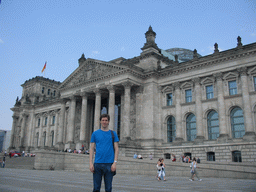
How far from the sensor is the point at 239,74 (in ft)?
111

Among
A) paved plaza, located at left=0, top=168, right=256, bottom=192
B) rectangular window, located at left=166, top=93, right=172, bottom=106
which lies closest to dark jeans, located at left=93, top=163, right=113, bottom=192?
paved plaza, located at left=0, top=168, right=256, bottom=192

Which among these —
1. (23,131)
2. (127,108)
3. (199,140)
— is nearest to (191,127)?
(199,140)

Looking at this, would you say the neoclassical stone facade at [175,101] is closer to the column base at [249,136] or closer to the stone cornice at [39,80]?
the column base at [249,136]

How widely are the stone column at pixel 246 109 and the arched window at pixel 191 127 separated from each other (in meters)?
7.57

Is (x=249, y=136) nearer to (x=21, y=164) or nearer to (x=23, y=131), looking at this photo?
(x=21, y=164)

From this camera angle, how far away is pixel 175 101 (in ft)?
130

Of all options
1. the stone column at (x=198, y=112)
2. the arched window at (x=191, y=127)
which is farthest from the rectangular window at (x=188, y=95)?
the arched window at (x=191, y=127)

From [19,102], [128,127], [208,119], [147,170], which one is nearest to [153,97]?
[128,127]

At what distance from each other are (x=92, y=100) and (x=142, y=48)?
1407 centimetres

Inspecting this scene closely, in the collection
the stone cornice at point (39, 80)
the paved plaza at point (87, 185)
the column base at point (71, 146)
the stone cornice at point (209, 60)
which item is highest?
the stone cornice at point (39, 80)

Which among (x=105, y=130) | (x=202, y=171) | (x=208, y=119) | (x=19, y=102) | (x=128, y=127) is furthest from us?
(x=19, y=102)

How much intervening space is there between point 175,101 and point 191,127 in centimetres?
458

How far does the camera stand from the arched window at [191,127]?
37.5 metres

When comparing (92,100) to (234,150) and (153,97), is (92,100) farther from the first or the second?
(234,150)
